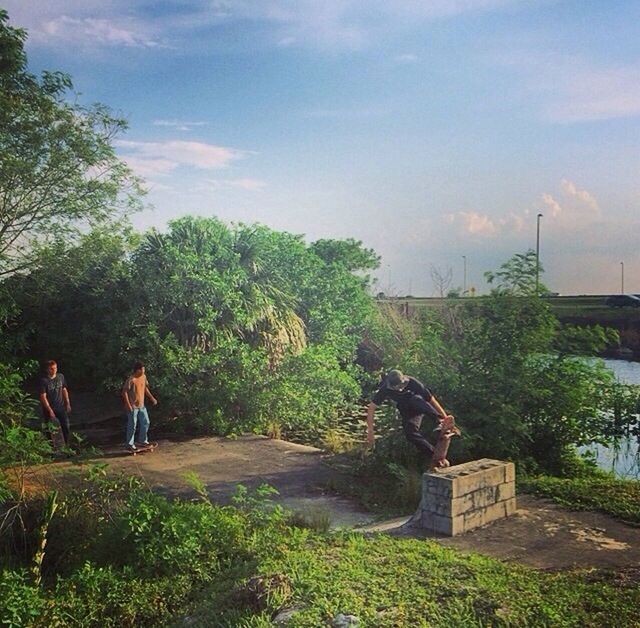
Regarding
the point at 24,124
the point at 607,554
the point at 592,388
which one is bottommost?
the point at 607,554

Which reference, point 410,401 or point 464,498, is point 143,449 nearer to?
point 410,401

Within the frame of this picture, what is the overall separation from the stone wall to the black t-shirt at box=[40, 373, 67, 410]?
766 centimetres

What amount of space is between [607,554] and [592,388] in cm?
521

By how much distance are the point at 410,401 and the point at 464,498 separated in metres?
2.19

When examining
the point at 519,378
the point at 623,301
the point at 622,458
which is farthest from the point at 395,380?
the point at 623,301

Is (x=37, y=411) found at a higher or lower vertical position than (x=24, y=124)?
lower

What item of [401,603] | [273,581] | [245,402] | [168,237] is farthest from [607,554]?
[168,237]

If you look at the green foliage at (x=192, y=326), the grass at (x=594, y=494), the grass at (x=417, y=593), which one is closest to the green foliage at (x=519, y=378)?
the grass at (x=594, y=494)

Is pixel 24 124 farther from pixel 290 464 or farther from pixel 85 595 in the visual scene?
pixel 85 595

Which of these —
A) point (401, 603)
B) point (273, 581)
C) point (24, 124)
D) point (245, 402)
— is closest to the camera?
point (401, 603)

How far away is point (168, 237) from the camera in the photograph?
16.9m

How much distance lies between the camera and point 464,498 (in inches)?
305

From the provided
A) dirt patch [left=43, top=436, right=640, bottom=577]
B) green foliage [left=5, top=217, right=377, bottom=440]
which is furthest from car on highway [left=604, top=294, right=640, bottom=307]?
dirt patch [left=43, top=436, right=640, bottom=577]

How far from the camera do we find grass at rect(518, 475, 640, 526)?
8.62 metres
